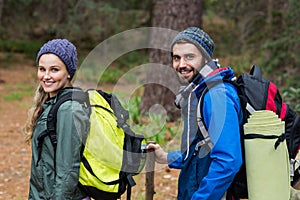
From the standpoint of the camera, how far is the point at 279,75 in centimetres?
988

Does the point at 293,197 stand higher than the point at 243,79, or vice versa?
the point at 243,79

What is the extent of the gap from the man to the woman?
702 millimetres

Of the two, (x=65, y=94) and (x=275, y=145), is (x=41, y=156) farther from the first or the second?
(x=275, y=145)

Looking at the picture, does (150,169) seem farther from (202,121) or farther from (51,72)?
(51,72)

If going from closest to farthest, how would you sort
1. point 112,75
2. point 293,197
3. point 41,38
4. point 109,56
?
point 293,197, point 112,75, point 109,56, point 41,38

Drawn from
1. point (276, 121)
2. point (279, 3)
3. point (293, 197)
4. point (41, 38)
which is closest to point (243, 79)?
point (276, 121)

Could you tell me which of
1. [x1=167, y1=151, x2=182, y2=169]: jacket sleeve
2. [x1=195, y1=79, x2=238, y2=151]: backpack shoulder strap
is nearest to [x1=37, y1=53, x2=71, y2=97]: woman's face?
[x1=167, y1=151, x2=182, y2=169]: jacket sleeve

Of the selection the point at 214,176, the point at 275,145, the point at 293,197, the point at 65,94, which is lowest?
the point at 293,197

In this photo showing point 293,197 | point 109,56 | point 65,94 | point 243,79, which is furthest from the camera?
point 109,56

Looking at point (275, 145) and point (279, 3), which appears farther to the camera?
point (279, 3)

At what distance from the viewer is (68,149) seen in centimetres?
294

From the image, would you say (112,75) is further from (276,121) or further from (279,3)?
(276,121)

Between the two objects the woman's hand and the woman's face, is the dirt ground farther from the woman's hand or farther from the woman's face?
the woman's face

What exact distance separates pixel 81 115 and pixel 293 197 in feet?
6.37
